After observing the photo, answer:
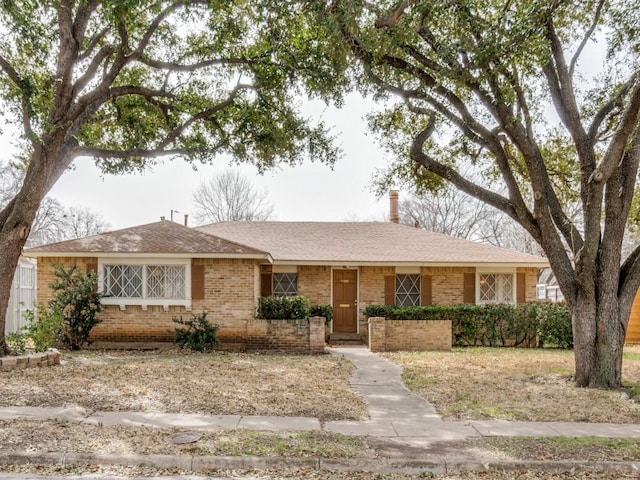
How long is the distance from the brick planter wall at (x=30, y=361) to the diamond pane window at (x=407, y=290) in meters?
10.3

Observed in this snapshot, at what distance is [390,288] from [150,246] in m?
7.58

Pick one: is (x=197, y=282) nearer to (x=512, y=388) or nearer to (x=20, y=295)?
(x=20, y=295)

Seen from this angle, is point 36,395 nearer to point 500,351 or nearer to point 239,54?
point 239,54

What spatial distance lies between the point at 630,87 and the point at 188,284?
36.2ft

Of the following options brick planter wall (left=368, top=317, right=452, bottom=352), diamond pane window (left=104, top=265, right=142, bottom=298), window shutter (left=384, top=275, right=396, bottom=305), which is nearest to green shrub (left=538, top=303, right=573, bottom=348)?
brick planter wall (left=368, top=317, right=452, bottom=352)

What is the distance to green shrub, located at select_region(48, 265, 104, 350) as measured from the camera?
1338 cm

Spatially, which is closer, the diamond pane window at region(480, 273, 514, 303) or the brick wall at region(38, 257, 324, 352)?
the brick wall at region(38, 257, 324, 352)

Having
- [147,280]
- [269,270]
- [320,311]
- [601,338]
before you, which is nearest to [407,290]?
[320,311]

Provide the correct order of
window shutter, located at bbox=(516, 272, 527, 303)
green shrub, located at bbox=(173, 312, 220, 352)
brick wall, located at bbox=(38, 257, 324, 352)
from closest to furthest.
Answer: green shrub, located at bbox=(173, 312, 220, 352) < brick wall, located at bbox=(38, 257, 324, 352) < window shutter, located at bbox=(516, 272, 527, 303)

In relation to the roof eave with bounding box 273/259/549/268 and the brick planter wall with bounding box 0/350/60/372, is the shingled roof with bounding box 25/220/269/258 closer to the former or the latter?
the roof eave with bounding box 273/259/549/268

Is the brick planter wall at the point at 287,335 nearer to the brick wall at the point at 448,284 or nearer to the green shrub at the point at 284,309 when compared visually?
the green shrub at the point at 284,309

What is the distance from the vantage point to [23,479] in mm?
4766

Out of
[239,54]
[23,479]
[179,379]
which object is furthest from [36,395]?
[239,54]

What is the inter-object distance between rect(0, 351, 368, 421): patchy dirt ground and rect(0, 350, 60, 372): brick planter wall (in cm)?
26
